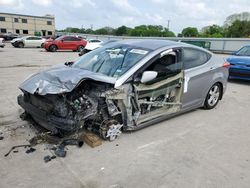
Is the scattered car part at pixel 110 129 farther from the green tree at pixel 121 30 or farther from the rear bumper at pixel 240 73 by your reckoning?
the green tree at pixel 121 30

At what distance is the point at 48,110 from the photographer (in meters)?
3.44

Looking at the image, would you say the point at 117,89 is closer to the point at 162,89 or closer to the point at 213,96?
the point at 162,89

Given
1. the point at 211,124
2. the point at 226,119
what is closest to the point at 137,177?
the point at 211,124

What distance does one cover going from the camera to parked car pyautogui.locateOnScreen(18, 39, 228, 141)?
11.1 ft

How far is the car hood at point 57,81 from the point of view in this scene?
10.8 feet

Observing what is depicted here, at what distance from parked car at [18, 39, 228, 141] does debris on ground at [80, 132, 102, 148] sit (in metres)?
0.10

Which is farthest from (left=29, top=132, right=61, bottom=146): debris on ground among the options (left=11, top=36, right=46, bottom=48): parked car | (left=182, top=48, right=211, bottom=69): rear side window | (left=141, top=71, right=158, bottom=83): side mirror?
(left=11, top=36, right=46, bottom=48): parked car

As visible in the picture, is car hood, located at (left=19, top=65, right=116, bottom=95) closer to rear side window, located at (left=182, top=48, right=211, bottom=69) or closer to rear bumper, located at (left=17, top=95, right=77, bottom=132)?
rear bumper, located at (left=17, top=95, right=77, bottom=132)

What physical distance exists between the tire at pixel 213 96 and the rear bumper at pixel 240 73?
10.9ft

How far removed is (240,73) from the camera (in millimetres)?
8391

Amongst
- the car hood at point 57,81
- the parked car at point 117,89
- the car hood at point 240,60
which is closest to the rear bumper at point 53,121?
the parked car at point 117,89

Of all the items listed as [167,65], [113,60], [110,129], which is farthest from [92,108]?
[167,65]

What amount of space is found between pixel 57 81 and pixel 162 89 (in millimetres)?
1852

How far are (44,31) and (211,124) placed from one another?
2955 inches
